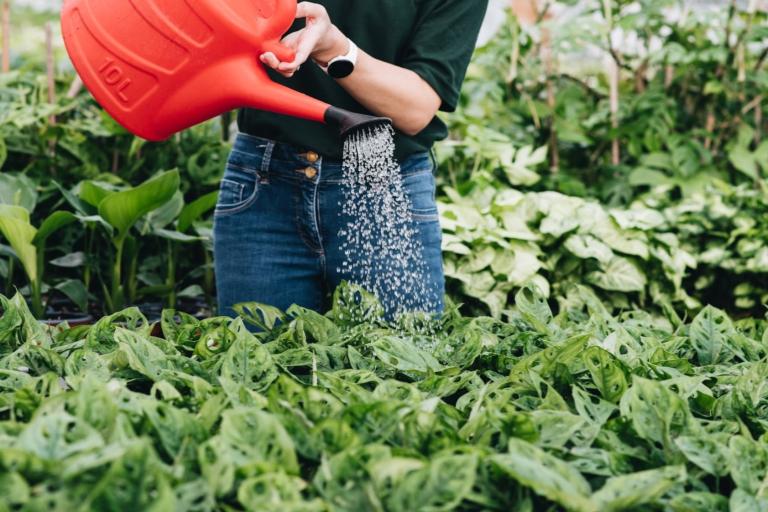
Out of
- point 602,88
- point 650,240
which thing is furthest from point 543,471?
point 602,88

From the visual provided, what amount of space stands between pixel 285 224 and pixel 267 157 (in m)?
0.15

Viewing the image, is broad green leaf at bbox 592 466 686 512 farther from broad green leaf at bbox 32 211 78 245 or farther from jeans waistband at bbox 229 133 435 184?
broad green leaf at bbox 32 211 78 245

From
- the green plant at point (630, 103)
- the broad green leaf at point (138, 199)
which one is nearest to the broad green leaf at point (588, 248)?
the green plant at point (630, 103)

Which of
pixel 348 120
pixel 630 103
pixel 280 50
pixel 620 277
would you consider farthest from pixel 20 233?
pixel 630 103

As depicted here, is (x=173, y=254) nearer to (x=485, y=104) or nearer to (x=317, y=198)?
(x=317, y=198)

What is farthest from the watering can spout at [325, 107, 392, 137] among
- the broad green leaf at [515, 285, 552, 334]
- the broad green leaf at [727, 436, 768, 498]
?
the broad green leaf at [727, 436, 768, 498]

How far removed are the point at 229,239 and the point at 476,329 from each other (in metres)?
0.64

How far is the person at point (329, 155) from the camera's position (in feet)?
5.90

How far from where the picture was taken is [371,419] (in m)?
1.07

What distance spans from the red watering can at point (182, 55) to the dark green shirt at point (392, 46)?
32cm

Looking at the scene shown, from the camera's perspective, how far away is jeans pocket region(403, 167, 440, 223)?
195 centimetres

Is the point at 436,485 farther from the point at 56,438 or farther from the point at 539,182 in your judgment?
the point at 539,182

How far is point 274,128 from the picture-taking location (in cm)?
186

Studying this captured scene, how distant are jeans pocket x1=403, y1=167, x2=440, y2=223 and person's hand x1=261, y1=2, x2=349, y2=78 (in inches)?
16.3
